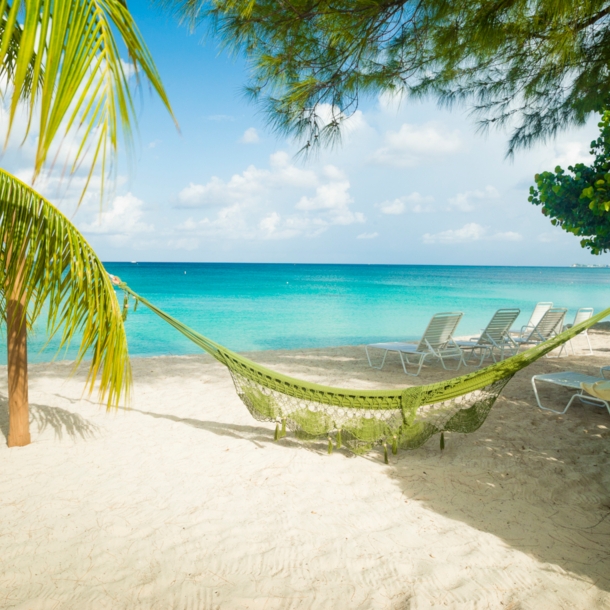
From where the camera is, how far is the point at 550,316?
6.02 m

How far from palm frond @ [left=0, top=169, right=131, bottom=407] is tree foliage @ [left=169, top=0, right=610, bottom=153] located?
1.63 meters

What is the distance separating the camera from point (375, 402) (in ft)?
9.08

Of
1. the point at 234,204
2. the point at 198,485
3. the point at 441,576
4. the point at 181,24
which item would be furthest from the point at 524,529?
the point at 234,204

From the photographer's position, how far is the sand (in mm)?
1688

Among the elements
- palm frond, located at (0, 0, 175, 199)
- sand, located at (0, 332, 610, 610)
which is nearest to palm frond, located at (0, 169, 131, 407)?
sand, located at (0, 332, 610, 610)

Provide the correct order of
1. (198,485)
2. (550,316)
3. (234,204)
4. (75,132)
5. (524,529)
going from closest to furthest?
1. (75,132)
2. (524,529)
3. (198,485)
4. (550,316)
5. (234,204)

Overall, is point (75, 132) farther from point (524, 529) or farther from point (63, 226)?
point (524, 529)

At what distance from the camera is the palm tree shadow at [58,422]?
3.28m

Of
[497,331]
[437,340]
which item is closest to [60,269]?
[437,340]

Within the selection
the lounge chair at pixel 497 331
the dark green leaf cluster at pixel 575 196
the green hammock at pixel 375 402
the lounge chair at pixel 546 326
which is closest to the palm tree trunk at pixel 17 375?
the green hammock at pixel 375 402

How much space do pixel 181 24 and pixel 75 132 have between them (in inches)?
93.4

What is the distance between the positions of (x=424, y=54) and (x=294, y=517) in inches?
125

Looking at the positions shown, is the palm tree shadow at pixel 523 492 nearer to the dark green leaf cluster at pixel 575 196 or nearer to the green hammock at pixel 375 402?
the green hammock at pixel 375 402

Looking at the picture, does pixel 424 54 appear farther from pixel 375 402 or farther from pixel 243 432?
pixel 243 432
